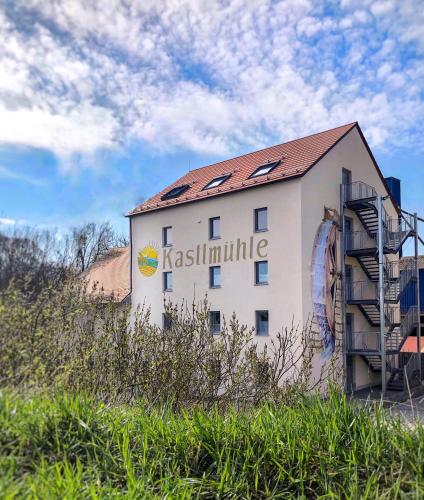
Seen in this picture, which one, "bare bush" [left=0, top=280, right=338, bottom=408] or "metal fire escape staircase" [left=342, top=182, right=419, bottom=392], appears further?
"metal fire escape staircase" [left=342, top=182, right=419, bottom=392]

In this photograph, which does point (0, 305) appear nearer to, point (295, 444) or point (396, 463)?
point (295, 444)

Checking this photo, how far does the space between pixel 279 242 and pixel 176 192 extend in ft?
26.5

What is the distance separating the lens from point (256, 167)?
22.9m

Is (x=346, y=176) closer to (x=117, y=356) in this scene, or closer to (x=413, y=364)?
(x=413, y=364)

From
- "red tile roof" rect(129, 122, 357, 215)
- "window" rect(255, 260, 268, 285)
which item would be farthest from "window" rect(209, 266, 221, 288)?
"red tile roof" rect(129, 122, 357, 215)

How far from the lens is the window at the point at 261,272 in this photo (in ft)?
65.7

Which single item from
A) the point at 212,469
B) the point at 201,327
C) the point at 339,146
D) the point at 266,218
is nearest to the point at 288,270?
the point at 266,218

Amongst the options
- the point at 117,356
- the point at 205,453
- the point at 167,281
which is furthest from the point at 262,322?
the point at 205,453

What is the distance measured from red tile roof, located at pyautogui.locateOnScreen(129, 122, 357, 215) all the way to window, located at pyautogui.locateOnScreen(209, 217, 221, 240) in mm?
1169

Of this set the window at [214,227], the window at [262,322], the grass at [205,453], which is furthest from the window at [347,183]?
the grass at [205,453]

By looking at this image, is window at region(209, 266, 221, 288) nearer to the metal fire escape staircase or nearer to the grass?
the metal fire escape staircase

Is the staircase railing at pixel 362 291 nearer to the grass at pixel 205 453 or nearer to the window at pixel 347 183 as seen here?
the window at pixel 347 183

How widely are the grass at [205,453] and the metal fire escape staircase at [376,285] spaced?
1651cm

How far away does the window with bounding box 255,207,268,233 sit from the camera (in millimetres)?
20241
